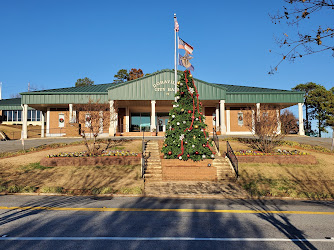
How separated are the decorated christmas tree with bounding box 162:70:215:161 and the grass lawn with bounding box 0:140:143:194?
2419 mm

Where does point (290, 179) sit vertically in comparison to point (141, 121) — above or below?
below

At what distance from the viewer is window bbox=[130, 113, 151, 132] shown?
32.4m

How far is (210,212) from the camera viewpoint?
696 cm

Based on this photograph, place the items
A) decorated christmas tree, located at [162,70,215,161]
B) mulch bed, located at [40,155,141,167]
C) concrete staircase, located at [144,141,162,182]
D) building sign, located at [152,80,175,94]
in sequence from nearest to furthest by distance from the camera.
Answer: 1. concrete staircase, located at [144,141,162,182]
2. decorated christmas tree, located at [162,70,215,161]
3. mulch bed, located at [40,155,141,167]
4. building sign, located at [152,80,175,94]

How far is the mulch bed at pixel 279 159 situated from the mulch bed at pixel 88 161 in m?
6.64

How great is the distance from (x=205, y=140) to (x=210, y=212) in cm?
591

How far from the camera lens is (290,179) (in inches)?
442

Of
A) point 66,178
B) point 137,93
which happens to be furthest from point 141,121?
point 66,178

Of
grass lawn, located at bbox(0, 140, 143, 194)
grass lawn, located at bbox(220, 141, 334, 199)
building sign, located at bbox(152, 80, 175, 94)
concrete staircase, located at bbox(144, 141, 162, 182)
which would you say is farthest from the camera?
building sign, located at bbox(152, 80, 175, 94)

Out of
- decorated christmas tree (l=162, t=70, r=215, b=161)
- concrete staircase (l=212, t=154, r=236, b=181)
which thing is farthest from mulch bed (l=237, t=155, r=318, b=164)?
decorated christmas tree (l=162, t=70, r=215, b=161)

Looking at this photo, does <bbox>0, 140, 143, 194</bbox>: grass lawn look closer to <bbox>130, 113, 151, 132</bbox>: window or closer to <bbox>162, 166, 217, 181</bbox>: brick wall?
<bbox>162, 166, 217, 181</bbox>: brick wall

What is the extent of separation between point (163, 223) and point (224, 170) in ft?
23.2

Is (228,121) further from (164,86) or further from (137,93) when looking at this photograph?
(137,93)

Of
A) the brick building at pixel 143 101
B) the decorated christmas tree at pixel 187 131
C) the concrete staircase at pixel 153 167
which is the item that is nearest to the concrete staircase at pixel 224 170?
the decorated christmas tree at pixel 187 131
